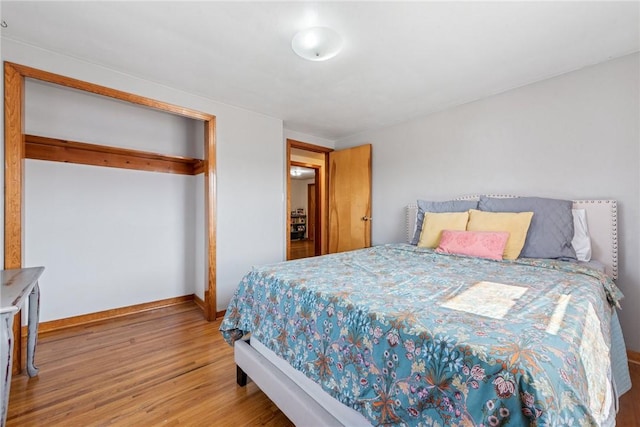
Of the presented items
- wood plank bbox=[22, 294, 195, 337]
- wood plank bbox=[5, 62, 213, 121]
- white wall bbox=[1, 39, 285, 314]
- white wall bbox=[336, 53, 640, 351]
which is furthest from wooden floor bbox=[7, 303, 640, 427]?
wood plank bbox=[5, 62, 213, 121]

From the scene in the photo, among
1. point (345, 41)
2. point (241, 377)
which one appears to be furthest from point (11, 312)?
point (345, 41)

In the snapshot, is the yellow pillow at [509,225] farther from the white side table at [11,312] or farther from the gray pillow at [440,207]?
the white side table at [11,312]

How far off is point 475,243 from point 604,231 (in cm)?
94

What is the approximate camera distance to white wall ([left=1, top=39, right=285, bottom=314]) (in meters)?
2.64

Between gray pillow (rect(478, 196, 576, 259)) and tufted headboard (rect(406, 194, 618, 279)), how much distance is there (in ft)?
0.54

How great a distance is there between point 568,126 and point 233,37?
2752mm

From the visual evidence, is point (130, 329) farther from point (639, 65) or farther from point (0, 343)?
point (639, 65)

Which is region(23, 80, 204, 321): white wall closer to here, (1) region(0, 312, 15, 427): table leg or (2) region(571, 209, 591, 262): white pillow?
(1) region(0, 312, 15, 427): table leg

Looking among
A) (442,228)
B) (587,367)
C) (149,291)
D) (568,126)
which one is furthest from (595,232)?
(149,291)

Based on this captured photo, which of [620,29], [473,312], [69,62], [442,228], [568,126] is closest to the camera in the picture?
[473,312]

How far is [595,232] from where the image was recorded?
2.08 metres

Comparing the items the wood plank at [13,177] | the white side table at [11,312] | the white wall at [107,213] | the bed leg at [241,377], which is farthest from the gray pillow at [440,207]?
the wood plank at [13,177]

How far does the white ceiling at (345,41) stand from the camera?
157 centimetres

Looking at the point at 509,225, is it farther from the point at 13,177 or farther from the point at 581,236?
the point at 13,177
